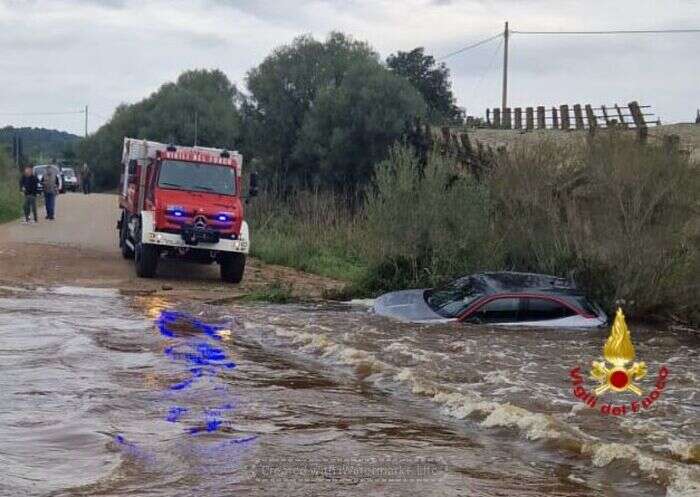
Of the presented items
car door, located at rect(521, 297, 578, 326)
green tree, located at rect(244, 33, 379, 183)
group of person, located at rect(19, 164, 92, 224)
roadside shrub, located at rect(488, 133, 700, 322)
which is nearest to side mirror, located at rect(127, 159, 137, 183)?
group of person, located at rect(19, 164, 92, 224)

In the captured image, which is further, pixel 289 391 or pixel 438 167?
pixel 438 167

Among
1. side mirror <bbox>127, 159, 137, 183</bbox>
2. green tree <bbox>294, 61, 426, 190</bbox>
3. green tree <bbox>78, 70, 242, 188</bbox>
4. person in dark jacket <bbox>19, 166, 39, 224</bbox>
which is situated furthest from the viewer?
green tree <bbox>78, 70, 242, 188</bbox>

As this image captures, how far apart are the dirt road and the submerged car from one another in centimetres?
502

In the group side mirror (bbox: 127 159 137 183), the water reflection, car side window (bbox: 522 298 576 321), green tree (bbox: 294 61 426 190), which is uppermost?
green tree (bbox: 294 61 426 190)

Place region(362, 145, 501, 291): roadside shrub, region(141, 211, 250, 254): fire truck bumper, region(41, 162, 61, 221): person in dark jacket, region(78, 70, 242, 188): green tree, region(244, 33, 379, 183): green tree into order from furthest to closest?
1. region(78, 70, 242, 188): green tree
2. region(244, 33, 379, 183): green tree
3. region(41, 162, 61, 221): person in dark jacket
4. region(141, 211, 250, 254): fire truck bumper
5. region(362, 145, 501, 291): roadside shrub

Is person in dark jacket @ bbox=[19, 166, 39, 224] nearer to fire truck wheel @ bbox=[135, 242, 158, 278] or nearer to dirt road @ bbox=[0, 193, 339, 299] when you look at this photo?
dirt road @ bbox=[0, 193, 339, 299]

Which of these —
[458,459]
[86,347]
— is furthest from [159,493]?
[86,347]

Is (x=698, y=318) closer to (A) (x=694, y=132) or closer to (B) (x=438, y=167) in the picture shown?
(B) (x=438, y=167)

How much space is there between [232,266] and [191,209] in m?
1.60

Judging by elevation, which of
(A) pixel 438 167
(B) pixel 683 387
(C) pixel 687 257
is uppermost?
(A) pixel 438 167

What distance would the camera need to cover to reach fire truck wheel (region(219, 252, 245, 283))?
2116cm

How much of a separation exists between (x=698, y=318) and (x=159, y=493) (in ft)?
41.2

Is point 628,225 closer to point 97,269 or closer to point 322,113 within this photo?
point 97,269

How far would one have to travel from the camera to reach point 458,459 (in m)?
8.07
